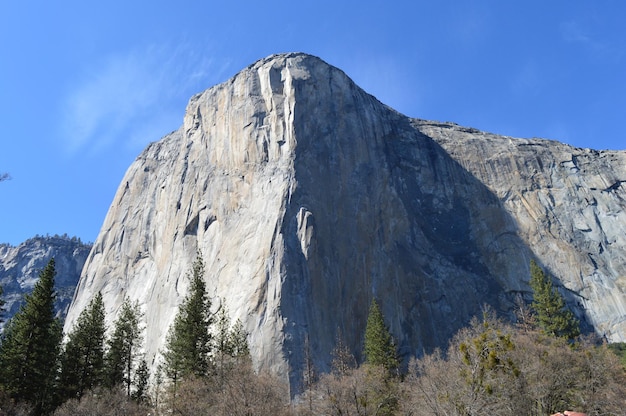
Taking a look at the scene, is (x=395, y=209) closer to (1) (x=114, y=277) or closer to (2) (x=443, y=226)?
(2) (x=443, y=226)

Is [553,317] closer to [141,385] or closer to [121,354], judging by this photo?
[141,385]

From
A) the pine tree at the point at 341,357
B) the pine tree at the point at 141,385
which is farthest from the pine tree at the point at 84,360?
the pine tree at the point at 341,357

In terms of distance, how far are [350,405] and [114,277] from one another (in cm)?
5955

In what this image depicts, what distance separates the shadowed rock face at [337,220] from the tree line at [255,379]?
37.8 ft

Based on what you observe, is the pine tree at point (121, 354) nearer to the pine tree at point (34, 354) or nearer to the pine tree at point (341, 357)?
the pine tree at point (34, 354)

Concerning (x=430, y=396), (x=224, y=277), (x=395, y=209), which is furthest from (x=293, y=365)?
(x=395, y=209)

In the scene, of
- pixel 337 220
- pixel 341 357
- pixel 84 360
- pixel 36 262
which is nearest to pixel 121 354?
pixel 84 360

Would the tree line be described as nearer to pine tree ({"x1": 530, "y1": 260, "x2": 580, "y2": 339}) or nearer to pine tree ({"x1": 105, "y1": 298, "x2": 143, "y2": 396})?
pine tree ({"x1": 105, "y1": 298, "x2": 143, "y2": 396})

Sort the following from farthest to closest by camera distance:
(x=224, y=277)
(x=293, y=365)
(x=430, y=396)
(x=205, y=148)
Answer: (x=205, y=148) < (x=224, y=277) < (x=293, y=365) < (x=430, y=396)

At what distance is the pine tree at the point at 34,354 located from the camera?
113 ft

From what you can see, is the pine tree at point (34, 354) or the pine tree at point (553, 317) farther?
the pine tree at point (553, 317)

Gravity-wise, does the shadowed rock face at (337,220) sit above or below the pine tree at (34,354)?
above

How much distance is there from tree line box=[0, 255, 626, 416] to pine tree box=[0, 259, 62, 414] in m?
0.07

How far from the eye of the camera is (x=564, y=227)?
79500mm
